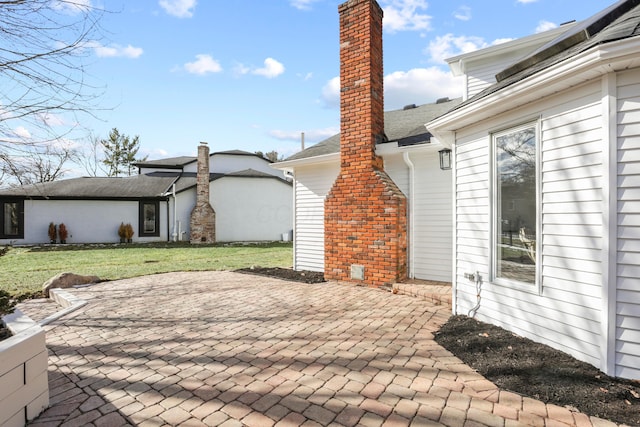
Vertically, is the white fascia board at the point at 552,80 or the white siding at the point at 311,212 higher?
the white fascia board at the point at 552,80

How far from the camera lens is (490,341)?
358 cm

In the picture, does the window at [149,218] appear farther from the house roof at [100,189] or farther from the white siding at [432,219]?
the white siding at [432,219]

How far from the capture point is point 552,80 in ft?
9.87

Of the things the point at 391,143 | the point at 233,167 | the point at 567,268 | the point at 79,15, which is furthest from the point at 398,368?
the point at 233,167

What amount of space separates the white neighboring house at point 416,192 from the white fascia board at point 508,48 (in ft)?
5.09

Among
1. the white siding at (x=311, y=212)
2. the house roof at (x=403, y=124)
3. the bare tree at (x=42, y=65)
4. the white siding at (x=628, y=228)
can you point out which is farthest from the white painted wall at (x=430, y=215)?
the bare tree at (x=42, y=65)

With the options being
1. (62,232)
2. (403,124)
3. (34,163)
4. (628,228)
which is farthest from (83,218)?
(628,228)

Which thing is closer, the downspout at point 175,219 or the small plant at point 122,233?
the small plant at point 122,233

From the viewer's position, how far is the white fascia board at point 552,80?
8.25ft

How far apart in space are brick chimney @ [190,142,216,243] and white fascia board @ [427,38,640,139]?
15885 millimetres

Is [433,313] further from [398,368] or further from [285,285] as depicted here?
[285,285]

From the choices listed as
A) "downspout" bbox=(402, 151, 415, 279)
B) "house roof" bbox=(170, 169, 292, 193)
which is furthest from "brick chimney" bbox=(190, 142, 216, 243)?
"downspout" bbox=(402, 151, 415, 279)

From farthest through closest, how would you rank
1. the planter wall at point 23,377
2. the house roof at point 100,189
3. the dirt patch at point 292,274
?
the house roof at point 100,189 < the dirt patch at point 292,274 < the planter wall at point 23,377

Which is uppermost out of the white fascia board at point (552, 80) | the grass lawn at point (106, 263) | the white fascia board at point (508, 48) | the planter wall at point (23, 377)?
the white fascia board at point (508, 48)
